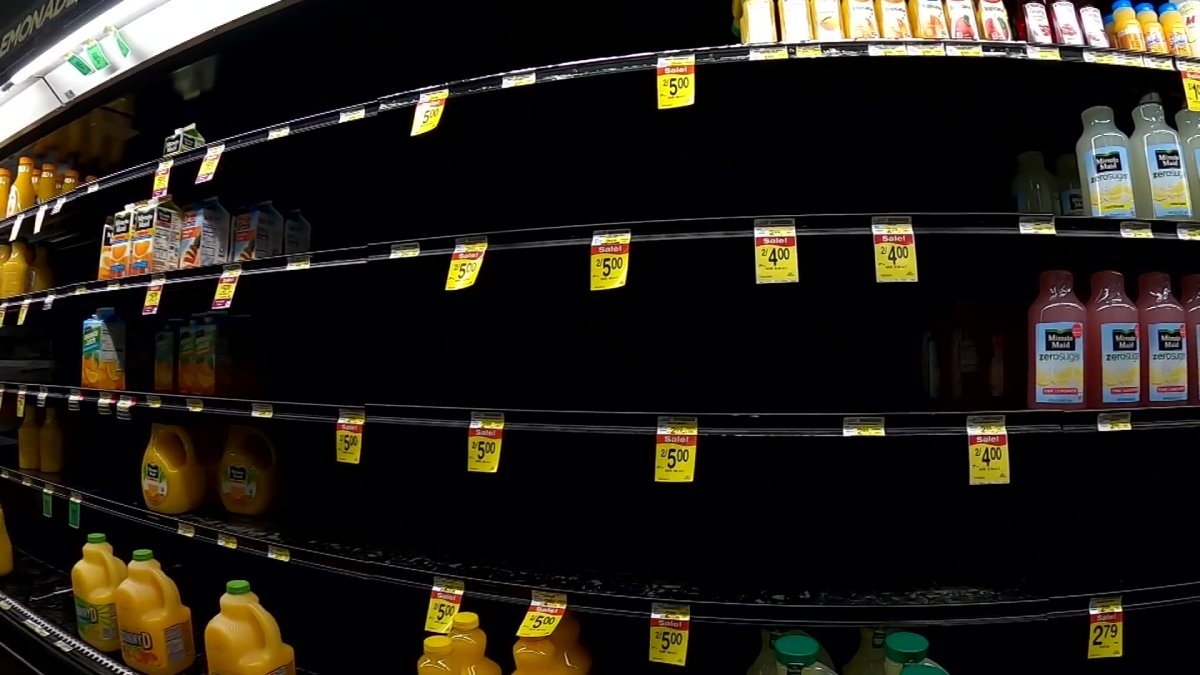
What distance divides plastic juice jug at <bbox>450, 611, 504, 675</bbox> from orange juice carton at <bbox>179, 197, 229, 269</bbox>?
4.91 feet

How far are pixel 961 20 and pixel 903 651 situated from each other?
1.47 metres

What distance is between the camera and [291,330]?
7.29 feet

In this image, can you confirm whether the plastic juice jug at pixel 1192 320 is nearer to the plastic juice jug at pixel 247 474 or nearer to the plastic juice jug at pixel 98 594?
the plastic juice jug at pixel 247 474

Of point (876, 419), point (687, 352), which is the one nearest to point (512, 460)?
point (687, 352)

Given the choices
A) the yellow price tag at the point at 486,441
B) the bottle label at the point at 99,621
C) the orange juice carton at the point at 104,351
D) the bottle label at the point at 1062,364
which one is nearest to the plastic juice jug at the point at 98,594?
the bottle label at the point at 99,621

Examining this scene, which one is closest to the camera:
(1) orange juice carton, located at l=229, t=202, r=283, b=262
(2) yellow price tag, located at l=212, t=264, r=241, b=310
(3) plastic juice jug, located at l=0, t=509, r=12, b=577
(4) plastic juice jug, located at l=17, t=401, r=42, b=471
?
(2) yellow price tag, located at l=212, t=264, r=241, b=310

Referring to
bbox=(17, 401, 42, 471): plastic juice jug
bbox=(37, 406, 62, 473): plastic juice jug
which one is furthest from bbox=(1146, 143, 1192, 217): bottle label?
bbox=(17, 401, 42, 471): plastic juice jug

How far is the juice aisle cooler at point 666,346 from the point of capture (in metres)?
1.37

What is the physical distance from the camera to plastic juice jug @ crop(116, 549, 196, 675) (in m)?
1.80

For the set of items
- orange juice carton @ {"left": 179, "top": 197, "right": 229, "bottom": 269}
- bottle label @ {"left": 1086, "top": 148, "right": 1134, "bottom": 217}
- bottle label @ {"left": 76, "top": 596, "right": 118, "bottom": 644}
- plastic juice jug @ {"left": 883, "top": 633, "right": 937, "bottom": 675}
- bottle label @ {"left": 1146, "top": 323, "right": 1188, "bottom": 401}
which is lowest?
bottle label @ {"left": 76, "top": 596, "right": 118, "bottom": 644}

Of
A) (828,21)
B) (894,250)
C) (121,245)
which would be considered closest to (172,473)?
(121,245)

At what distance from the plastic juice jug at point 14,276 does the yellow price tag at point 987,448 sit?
3.78 m

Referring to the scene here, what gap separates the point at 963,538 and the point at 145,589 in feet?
7.46

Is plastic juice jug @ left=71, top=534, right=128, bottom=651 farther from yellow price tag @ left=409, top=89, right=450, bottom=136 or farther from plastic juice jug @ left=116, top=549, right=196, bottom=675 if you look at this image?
yellow price tag @ left=409, top=89, right=450, bottom=136
